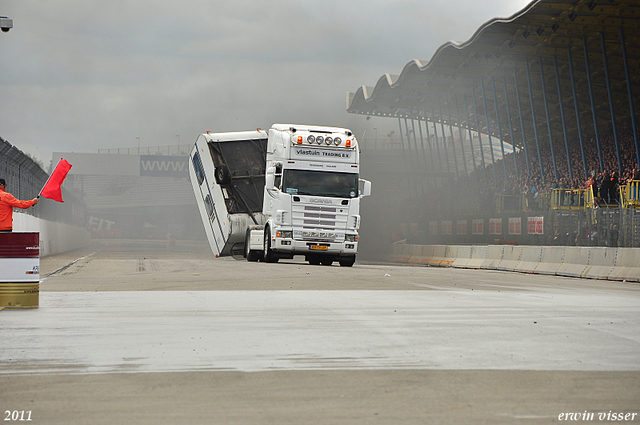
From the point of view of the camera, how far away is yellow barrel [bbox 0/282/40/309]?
10.3 meters

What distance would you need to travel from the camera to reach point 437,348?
7246 mm

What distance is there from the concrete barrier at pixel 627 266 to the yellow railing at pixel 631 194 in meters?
8.93

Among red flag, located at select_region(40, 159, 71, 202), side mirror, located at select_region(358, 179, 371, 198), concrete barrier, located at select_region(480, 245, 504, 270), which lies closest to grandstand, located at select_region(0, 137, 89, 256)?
red flag, located at select_region(40, 159, 71, 202)

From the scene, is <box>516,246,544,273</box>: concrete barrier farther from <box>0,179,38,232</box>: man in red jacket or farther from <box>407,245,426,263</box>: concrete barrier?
<box>0,179,38,232</box>: man in red jacket

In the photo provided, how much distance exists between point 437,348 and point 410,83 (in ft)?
167

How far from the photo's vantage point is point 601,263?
2148 cm

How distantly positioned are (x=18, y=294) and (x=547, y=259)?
17.8 metres

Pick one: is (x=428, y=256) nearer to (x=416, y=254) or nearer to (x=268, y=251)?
(x=416, y=254)

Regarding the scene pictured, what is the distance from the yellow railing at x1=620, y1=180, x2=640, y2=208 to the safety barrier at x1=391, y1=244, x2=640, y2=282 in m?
5.67

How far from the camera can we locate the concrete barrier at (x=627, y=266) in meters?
19.9

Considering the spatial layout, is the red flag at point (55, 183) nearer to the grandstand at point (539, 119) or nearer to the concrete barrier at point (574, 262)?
the concrete barrier at point (574, 262)

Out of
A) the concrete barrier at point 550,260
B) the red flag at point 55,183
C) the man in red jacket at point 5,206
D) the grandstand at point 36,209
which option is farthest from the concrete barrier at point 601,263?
the grandstand at point 36,209

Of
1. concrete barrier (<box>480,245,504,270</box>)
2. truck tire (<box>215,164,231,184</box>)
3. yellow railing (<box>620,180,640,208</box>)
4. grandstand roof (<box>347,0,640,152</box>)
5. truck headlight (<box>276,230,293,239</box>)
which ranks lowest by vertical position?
concrete barrier (<box>480,245,504,270</box>)

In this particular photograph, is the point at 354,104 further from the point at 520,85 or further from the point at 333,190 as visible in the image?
the point at 333,190
